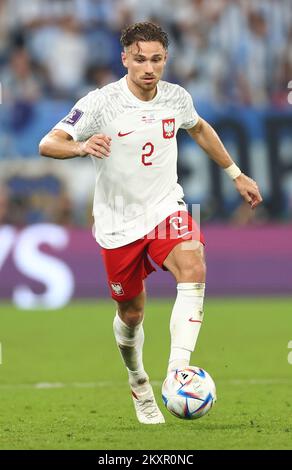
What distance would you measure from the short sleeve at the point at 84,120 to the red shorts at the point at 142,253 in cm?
78

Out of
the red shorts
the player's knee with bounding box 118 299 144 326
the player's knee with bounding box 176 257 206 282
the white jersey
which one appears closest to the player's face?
the white jersey

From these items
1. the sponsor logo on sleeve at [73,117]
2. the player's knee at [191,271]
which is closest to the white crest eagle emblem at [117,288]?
the player's knee at [191,271]

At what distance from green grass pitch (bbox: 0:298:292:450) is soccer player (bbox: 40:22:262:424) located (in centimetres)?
60

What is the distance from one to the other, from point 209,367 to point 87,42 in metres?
10.6

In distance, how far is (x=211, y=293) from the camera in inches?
760

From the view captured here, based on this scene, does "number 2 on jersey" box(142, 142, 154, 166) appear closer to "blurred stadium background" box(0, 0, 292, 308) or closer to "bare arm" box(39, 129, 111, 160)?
"bare arm" box(39, 129, 111, 160)

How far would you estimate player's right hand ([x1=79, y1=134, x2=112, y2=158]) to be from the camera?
688 centimetres

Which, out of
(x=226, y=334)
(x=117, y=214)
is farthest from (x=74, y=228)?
(x=117, y=214)

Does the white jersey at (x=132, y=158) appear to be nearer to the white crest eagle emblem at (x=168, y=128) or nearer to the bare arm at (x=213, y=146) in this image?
the white crest eagle emblem at (x=168, y=128)

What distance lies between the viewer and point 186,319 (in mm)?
7203

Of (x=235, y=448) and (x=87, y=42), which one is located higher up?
(x=87, y=42)

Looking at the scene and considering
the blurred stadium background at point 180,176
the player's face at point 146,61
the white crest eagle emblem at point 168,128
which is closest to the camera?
the player's face at point 146,61

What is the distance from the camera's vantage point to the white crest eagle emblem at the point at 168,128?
25.2ft

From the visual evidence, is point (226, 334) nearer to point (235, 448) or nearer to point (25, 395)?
point (25, 395)
